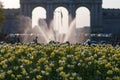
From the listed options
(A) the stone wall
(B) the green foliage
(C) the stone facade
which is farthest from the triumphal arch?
(B) the green foliage

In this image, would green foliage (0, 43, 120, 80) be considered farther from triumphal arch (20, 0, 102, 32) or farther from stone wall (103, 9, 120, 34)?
stone wall (103, 9, 120, 34)

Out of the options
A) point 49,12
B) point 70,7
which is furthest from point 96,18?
point 49,12

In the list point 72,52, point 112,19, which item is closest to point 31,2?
point 112,19

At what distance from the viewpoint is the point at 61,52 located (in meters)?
15.6

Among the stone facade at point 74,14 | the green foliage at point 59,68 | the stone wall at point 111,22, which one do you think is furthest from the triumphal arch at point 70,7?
the green foliage at point 59,68

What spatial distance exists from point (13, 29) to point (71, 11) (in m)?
22.2

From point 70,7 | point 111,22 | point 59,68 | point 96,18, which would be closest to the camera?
point 59,68

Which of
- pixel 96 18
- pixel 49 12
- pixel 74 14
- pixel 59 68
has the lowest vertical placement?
pixel 96 18

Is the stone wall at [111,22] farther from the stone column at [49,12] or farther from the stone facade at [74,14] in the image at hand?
the stone column at [49,12]

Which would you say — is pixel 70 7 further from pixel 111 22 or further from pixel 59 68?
pixel 59 68

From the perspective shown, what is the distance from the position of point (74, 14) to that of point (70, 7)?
273 centimetres

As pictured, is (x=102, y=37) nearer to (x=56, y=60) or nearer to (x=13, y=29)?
(x=13, y=29)

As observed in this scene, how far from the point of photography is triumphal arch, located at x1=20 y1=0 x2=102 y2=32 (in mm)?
164500

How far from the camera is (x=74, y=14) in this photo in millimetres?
163875
